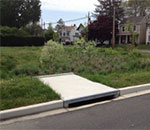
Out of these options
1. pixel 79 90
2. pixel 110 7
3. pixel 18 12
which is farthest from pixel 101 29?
pixel 79 90

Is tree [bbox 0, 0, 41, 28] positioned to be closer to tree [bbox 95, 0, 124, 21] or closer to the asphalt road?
tree [bbox 95, 0, 124, 21]

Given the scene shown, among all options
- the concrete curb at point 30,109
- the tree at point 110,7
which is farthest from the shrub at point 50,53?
the tree at point 110,7

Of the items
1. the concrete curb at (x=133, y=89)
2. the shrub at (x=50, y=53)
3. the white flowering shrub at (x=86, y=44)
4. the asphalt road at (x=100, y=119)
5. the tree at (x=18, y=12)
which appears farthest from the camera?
the tree at (x=18, y=12)

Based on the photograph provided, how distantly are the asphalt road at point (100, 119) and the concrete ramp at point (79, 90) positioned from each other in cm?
44

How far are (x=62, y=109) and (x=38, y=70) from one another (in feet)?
11.6

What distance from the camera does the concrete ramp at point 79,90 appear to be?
4290 mm

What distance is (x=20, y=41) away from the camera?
29.4 m

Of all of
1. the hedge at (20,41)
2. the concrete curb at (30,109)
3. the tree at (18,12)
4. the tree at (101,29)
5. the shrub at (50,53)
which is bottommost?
the concrete curb at (30,109)

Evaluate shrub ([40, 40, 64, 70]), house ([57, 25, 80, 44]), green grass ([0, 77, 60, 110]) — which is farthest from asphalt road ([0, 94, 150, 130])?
house ([57, 25, 80, 44])

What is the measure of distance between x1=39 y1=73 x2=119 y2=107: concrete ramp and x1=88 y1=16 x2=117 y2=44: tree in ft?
97.5

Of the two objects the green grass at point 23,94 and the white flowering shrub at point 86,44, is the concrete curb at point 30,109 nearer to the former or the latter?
the green grass at point 23,94

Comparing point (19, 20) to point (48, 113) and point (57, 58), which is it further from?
point (48, 113)

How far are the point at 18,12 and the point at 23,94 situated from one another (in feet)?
140

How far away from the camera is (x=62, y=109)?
→ 3967 mm
